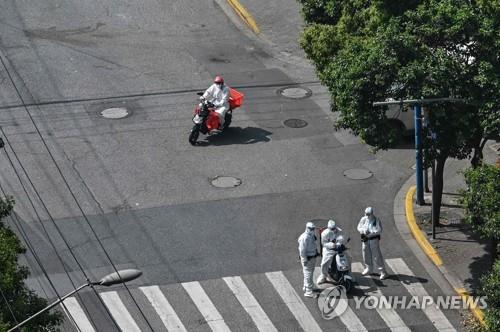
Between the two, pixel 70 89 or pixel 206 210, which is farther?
pixel 70 89

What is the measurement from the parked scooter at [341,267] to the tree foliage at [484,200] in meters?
3.09

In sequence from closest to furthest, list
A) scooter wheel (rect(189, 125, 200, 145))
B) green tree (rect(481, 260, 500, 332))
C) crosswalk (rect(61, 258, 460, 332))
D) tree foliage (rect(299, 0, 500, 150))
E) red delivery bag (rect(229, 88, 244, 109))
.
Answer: green tree (rect(481, 260, 500, 332)), crosswalk (rect(61, 258, 460, 332)), tree foliage (rect(299, 0, 500, 150)), scooter wheel (rect(189, 125, 200, 145)), red delivery bag (rect(229, 88, 244, 109))

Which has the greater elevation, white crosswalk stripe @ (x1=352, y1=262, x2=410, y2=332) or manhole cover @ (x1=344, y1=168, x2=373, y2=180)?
manhole cover @ (x1=344, y1=168, x2=373, y2=180)

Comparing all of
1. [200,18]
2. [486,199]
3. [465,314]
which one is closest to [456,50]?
[486,199]

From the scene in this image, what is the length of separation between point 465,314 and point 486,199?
126 inches

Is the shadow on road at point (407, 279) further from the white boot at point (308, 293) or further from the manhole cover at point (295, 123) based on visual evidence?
the manhole cover at point (295, 123)

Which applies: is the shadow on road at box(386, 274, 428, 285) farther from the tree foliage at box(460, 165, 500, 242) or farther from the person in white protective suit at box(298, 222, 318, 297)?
the tree foliage at box(460, 165, 500, 242)

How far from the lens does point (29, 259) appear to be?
2362 centimetres

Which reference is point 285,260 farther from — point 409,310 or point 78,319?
point 78,319

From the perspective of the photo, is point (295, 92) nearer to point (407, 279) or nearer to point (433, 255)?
point (433, 255)

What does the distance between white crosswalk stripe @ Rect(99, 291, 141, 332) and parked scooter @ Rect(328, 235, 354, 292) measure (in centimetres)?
458

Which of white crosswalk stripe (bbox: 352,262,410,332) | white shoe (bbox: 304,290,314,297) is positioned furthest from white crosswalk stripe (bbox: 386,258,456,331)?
white shoe (bbox: 304,290,314,297)

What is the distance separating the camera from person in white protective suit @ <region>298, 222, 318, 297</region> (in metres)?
22.0

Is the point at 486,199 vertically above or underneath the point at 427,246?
above
